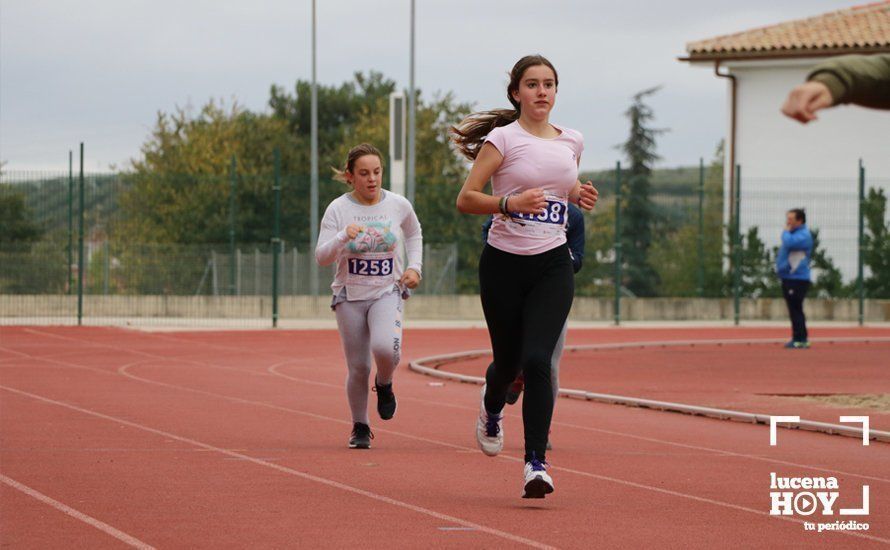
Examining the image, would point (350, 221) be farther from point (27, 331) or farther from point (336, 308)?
point (27, 331)

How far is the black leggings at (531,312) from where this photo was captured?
26.5ft

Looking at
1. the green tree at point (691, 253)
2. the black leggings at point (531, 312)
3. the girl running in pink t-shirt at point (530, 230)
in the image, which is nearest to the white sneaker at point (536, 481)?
the black leggings at point (531, 312)

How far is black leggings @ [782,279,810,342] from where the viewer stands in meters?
23.0

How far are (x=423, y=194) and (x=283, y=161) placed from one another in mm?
36468

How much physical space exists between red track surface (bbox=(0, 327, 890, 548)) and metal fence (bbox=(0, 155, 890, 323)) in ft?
38.3

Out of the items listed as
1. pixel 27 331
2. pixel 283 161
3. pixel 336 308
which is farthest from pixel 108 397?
pixel 283 161

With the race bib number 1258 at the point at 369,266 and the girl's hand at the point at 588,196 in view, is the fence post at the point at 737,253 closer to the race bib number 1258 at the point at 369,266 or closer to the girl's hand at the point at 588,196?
the race bib number 1258 at the point at 369,266

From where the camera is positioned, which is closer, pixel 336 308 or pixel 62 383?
pixel 336 308

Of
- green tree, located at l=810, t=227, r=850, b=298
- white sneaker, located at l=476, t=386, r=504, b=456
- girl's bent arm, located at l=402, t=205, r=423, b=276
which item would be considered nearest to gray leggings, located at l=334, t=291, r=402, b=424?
girl's bent arm, located at l=402, t=205, r=423, b=276

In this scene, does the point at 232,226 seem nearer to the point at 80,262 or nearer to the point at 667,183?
the point at 80,262

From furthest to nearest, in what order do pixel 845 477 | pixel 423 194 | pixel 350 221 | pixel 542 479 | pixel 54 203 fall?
pixel 423 194 → pixel 54 203 → pixel 350 221 → pixel 845 477 → pixel 542 479

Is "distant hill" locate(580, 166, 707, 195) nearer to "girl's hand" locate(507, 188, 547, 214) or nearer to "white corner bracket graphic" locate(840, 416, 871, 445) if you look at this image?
"white corner bracket graphic" locate(840, 416, 871, 445)

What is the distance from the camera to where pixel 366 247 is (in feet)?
33.9

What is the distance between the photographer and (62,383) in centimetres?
1608
